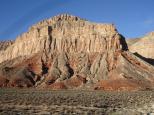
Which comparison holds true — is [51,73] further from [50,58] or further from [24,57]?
[24,57]

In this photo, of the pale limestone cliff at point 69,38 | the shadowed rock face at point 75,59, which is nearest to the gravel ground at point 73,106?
the shadowed rock face at point 75,59

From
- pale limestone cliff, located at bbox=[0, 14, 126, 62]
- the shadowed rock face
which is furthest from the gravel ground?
pale limestone cliff, located at bbox=[0, 14, 126, 62]

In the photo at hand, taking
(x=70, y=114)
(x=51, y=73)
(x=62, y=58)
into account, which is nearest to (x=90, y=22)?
(x=62, y=58)

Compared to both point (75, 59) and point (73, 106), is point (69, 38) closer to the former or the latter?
point (75, 59)

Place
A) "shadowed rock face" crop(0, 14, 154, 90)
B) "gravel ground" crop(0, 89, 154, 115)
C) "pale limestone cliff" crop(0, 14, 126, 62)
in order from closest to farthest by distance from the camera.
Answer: "gravel ground" crop(0, 89, 154, 115) < "shadowed rock face" crop(0, 14, 154, 90) < "pale limestone cliff" crop(0, 14, 126, 62)

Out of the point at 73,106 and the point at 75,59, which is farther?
the point at 75,59

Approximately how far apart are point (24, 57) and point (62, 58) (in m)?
18.6

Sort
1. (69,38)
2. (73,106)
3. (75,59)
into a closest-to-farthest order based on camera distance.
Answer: (73,106)
(75,59)
(69,38)

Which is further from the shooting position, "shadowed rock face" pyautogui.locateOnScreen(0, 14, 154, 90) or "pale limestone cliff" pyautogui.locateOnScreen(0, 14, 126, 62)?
"pale limestone cliff" pyautogui.locateOnScreen(0, 14, 126, 62)

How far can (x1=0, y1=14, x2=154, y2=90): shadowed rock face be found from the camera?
118 metres

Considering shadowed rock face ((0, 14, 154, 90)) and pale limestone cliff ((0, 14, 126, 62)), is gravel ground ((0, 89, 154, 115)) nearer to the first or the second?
shadowed rock face ((0, 14, 154, 90))

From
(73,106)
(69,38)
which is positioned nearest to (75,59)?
(69,38)

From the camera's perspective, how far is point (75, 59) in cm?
13825

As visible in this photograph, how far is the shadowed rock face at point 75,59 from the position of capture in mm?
117938
